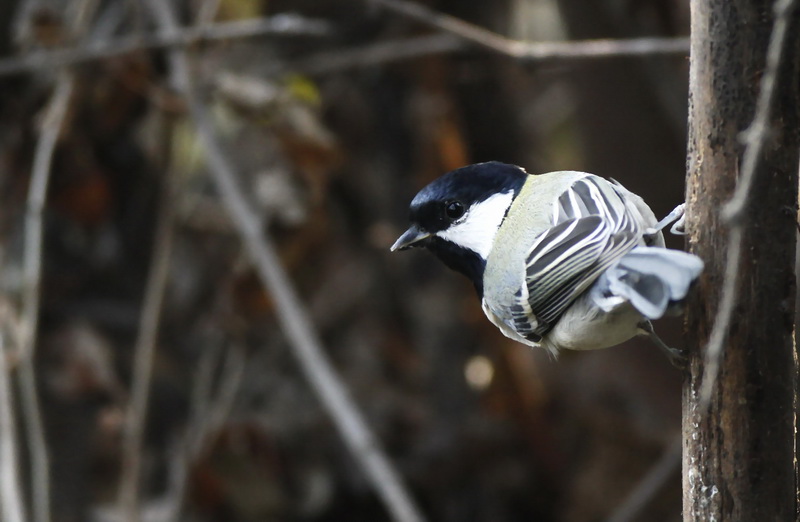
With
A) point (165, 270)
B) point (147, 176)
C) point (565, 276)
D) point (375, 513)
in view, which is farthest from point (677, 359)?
point (375, 513)

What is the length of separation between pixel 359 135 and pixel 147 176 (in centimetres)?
96

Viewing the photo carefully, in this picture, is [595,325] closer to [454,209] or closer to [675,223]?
[675,223]

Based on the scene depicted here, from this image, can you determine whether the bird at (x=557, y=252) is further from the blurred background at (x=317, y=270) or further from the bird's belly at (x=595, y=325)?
the blurred background at (x=317, y=270)

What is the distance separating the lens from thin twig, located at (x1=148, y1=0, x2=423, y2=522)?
8.87 feet

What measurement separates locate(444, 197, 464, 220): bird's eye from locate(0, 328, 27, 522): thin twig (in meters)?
1.61

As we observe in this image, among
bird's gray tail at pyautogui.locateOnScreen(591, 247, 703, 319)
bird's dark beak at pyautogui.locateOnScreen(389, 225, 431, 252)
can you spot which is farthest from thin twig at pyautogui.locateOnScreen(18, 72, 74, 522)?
bird's gray tail at pyautogui.locateOnScreen(591, 247, 703, 319)

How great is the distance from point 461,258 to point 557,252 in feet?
1.55

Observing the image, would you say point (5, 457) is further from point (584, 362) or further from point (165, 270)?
point (584, 362)

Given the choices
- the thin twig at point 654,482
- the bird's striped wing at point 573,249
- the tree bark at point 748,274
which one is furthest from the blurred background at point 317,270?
the tree bark at point 748,274

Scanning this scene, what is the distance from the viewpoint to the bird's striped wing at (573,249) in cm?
150

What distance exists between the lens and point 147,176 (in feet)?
11.8

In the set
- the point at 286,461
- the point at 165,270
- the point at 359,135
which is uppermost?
the point at 359,135

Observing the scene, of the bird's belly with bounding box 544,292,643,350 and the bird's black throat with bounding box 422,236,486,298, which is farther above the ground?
the bird's black throat with bounding box 422,236,486,298

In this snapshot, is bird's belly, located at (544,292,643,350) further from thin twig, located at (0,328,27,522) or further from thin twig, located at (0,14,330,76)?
thin twig, located at (0,328,27,522)
